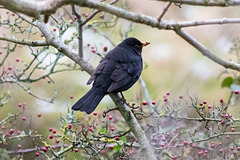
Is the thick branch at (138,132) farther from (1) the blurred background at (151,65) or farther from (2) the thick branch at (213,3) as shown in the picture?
(1) the blurred background at (151,65)

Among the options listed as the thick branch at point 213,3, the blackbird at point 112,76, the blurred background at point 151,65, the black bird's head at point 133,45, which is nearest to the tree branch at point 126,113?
the blackbird at point 112,76

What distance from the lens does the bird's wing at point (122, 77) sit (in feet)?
11.2

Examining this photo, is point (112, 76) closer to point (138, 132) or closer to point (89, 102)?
point (89, 102)

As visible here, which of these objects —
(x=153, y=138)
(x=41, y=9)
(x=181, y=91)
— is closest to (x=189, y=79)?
(x=181, y=91)

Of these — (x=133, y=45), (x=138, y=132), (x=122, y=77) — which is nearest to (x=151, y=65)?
(x=133, y=45)

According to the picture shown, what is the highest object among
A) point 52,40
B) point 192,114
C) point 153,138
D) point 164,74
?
point 164,74

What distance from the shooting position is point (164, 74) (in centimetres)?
622

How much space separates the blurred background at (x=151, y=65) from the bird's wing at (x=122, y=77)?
1.29 meters

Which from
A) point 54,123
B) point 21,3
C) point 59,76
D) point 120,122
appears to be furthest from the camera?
point 59,76

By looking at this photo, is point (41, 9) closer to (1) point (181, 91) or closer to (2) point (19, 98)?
(1) point (181, 91)

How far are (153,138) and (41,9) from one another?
2.17m

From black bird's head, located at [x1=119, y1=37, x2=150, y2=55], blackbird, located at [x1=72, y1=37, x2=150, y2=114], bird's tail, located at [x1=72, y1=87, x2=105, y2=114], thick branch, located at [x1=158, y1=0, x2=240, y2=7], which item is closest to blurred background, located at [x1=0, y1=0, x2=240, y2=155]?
black bird's head, located at [x1=119, y1=37, x2=150, y2=55]

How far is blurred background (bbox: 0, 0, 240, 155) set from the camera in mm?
5262

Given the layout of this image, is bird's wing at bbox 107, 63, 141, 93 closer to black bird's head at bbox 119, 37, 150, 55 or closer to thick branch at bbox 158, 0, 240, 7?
black bird's head at bbox 119, 37, 150, 55
